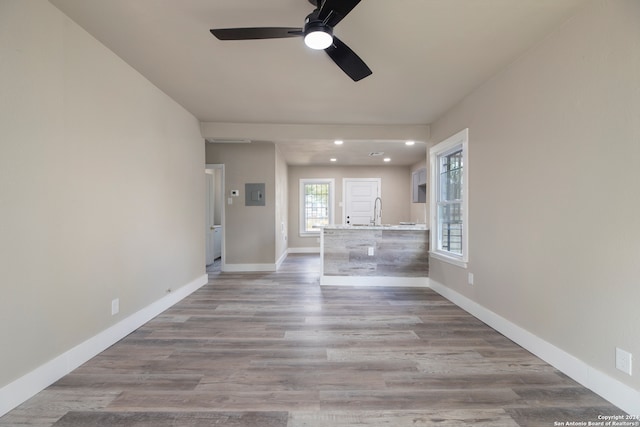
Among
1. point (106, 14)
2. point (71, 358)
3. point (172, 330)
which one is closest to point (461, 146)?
point (106, 14)

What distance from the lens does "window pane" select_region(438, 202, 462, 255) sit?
3714 millimetres

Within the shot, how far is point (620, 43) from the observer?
1.64m

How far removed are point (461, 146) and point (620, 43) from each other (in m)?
1.88

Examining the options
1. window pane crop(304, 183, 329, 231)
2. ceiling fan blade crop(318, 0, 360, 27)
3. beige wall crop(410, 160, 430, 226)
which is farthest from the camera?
window pane crop(304, 183, 329, 231)

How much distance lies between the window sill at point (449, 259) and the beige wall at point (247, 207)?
2939 millimetres

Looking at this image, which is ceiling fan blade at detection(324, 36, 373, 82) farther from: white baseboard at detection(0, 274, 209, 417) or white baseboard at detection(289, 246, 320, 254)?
white baseboard at detection(289, 246, 320, 254)

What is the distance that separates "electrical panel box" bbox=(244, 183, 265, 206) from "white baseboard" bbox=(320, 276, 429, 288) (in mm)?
2057

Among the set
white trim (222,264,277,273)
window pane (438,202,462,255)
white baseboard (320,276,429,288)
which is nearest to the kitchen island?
white baseboard (320,276,429,288)

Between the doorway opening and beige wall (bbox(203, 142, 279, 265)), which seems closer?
beige wall (bbox(203, 142, 279, 265))

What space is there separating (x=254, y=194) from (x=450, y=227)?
355cm

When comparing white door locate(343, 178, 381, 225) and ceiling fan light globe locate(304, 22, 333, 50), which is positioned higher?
ceiling fan light globe locate(304, 22, 333, 50)

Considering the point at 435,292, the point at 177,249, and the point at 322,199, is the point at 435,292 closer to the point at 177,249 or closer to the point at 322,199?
the point at 177,249

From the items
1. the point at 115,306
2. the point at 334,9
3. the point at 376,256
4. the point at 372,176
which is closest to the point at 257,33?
the point at 334,9

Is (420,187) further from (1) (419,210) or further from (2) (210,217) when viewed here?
(2) (210,217)
